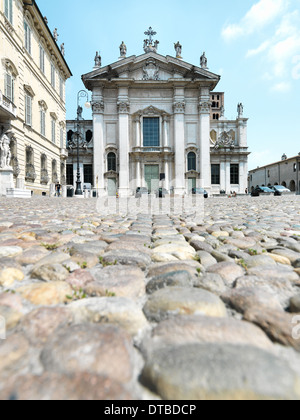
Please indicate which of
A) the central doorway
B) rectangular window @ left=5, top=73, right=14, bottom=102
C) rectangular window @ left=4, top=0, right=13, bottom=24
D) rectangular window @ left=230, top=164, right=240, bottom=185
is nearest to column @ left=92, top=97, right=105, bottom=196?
the central doorway

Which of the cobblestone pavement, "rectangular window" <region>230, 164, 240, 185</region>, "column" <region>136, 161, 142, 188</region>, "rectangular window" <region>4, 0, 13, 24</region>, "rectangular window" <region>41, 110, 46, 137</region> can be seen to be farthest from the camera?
"rectangular window" <region>230, 164, 240, 185</region>

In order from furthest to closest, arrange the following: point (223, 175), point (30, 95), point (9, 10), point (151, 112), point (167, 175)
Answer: point (223, 175), point (151, 112), point (167, 175), point (30, 95), point (9, 10)

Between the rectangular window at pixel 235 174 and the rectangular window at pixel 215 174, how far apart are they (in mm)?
1773

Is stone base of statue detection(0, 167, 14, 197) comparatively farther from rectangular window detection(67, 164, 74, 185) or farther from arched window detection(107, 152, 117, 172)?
rectangular window detection(67, 164, 74, 185)

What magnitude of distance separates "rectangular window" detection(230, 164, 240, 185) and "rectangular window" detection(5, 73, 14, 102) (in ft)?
90.0

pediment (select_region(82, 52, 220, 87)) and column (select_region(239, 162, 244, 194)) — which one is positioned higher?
pediment (select_region(82, 52, 220, 87))

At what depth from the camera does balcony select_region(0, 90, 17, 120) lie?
15.7 meters

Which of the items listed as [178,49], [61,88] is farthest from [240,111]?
[61,88]

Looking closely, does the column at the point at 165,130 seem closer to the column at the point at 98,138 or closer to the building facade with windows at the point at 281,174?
the column at the point at 98,138

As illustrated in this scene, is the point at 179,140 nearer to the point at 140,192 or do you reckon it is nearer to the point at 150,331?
the point at 140,192

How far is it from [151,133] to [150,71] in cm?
703

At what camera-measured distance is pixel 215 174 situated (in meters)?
36.2

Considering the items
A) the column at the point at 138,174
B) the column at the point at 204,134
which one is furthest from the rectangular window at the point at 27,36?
the column at the point at 204,134
